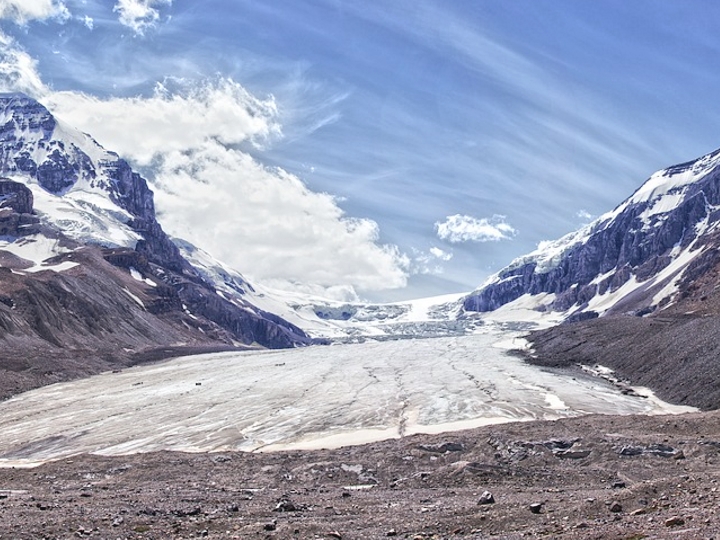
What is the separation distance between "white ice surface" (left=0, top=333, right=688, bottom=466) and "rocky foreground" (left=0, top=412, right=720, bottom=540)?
393 inches

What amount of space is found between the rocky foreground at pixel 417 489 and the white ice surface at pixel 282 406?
998 cm

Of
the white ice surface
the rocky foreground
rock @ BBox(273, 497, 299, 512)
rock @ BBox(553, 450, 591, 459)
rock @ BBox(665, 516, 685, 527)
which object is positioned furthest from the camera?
the white ice surface

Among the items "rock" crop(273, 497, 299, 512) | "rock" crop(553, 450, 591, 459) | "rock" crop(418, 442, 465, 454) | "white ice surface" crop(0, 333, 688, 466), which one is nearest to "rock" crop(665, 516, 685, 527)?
"rock" crop(273, 497, 299, 512)

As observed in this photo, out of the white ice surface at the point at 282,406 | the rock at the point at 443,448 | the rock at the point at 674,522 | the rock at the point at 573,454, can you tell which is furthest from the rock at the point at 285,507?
the white ice surface at the point at 282,406

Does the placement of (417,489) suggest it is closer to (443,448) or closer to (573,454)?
(443,448)

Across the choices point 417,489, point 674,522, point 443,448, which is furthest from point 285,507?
point 443,448

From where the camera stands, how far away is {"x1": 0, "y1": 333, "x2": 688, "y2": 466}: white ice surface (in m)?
→ 52.4

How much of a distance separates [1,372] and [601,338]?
293 feet

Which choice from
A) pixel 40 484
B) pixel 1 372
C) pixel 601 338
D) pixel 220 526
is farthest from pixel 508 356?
pixel 220 526

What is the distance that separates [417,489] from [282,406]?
3943cm

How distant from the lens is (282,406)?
67375 mm

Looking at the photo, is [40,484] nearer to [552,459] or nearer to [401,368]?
[552,459]

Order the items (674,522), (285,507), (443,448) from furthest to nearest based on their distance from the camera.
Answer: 1. (443,448)
2. (285,507)
3. (674,522)

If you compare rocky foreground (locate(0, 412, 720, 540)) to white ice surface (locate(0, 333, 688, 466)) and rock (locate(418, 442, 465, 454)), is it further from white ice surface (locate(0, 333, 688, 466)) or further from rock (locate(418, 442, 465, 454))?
white ice surface (locate(0, 333, 688, 466))
